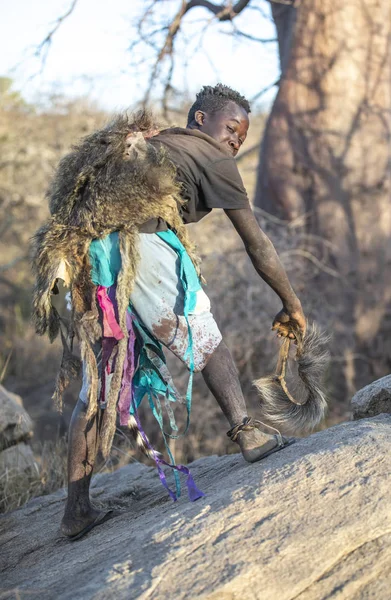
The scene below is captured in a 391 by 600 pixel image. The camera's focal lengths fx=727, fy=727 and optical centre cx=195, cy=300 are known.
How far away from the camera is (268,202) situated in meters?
7.21

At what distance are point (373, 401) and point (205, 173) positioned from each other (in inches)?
55.4

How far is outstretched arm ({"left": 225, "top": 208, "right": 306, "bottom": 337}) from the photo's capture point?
112 inches

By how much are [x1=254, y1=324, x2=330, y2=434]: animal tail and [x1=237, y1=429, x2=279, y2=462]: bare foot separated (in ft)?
1.20

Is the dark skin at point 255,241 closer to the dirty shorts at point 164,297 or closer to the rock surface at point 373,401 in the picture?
the dirty shorts at point 164,297

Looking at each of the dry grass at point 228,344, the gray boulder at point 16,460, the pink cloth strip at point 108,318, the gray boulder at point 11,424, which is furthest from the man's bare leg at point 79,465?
the gray boulder at point 11,424

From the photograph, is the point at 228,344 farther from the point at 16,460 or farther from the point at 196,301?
Answer: the point at 196,301

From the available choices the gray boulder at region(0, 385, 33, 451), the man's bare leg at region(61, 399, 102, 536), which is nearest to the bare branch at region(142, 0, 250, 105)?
the gray boulder at region(0, 385, 33, 451)

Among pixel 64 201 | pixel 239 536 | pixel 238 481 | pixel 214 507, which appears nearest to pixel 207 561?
pixel 239 536

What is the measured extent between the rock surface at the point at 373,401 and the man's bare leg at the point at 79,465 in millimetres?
1319

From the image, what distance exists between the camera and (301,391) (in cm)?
334

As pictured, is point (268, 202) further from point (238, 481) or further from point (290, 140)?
point (238, 481)

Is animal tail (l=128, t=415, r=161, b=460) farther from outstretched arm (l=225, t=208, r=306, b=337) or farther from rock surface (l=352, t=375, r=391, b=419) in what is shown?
rock surface (l=352, t=375, r=391, b=419)

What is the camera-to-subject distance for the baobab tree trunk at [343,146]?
694cm

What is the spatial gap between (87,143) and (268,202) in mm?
4428
